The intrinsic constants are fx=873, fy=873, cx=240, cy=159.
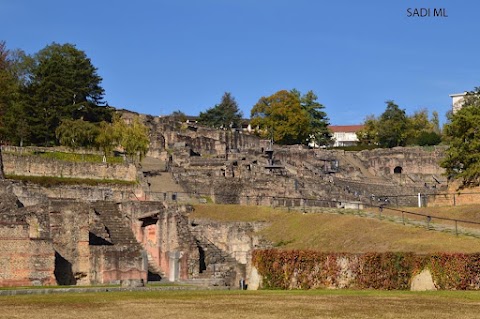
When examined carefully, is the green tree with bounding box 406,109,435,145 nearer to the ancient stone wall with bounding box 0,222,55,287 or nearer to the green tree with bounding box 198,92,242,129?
the green tree with bounding box 198,92,242,129

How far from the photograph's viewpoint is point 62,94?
264 feet

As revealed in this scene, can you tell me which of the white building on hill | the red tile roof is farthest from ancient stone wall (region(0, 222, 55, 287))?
the red tile roof

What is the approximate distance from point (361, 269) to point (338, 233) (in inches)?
472

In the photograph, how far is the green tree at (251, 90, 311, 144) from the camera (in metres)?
112

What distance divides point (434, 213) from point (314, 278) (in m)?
17.4

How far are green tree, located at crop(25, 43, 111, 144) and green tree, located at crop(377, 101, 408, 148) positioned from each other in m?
45.6

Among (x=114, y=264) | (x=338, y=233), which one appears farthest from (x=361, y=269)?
(x=114, y=264)

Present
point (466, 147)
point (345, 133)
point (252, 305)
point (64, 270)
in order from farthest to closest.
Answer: point (345, 133) → point (466, 147) → point (64, 270) → point (252, 305)

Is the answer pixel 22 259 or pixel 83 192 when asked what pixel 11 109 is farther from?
pixel 22 259

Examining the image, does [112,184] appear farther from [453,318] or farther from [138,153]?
[453,318]

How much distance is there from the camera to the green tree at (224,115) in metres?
130

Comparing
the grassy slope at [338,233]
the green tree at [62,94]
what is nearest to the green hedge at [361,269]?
the grassy slope at [338,233]

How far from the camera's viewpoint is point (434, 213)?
4706 cm

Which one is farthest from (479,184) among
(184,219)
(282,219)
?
(184,219)
